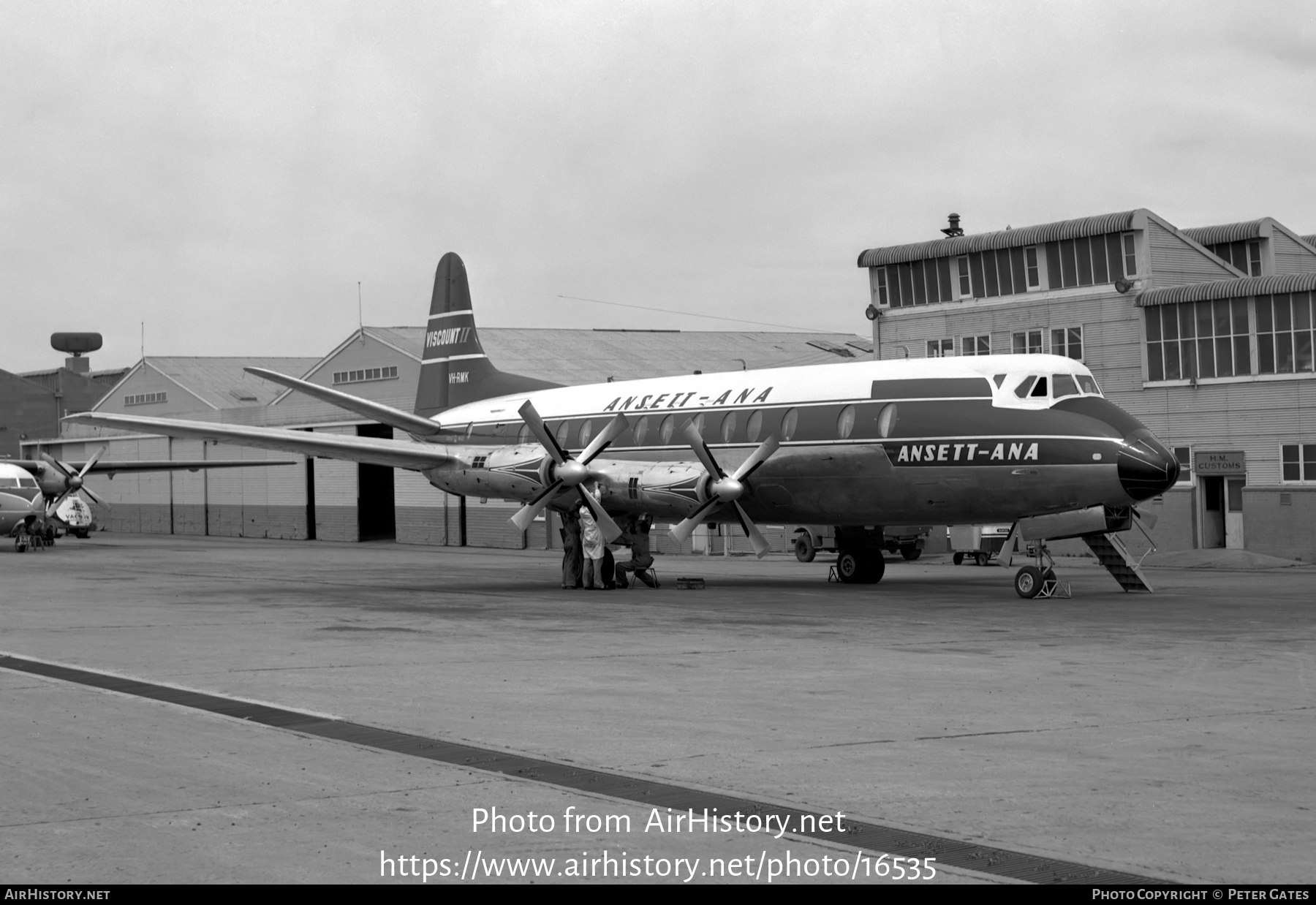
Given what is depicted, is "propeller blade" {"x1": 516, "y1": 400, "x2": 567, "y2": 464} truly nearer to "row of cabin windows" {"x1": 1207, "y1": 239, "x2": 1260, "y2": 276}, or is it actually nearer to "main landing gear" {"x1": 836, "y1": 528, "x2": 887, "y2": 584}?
"main landing gear" {"x1": 836, "y1": 528, "x2": 887, "y2": 584}

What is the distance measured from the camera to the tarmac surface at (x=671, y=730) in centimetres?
828

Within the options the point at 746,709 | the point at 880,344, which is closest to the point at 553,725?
the point at 746,709

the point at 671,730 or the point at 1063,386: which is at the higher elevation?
the point at 1063,386

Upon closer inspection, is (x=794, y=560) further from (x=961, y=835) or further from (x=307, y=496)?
(x=961, y=835)

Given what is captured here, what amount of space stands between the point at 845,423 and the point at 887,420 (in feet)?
3.17

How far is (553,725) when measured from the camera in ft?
41.3

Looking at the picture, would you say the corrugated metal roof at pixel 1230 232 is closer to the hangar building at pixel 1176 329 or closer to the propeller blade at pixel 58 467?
the hangar building at pixel 1176 329

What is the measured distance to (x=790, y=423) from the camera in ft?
98.2

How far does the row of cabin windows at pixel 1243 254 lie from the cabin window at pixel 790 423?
3427 cm

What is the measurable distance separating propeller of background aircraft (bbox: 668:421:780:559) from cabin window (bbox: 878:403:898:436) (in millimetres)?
2344

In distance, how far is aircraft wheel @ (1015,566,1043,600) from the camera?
27.5 meters

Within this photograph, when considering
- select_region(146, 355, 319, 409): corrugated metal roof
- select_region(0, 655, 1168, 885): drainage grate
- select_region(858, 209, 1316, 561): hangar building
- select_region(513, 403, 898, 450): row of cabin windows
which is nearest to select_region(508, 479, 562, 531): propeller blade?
select_region(513, 403, 898, 450): row of cabin windows

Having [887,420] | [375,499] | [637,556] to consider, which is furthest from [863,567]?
[375,499]

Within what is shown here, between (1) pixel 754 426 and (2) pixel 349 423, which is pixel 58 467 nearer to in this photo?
(2) pixel 349 423
